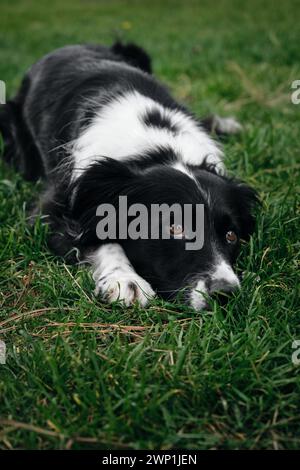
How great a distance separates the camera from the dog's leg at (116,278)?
9.84 ft

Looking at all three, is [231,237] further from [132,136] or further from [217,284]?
[132,136]

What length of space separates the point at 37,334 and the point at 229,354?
3.06 feet

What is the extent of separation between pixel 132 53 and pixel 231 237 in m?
3.03

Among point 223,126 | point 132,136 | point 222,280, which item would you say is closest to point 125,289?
point 222,280

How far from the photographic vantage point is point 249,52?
838 cm

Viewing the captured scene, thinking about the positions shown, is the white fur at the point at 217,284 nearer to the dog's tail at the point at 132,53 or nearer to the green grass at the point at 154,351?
the green grass at the point at 154,351

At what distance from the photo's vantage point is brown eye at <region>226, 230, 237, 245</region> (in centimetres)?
320

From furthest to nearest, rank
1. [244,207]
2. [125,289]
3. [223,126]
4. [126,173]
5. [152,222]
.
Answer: [223,126] < [244,207] < [126,173] < [152,222] < [125,289]

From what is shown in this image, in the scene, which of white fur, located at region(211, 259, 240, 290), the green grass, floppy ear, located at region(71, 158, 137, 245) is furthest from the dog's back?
white fur, located at region(211, 259, 240, 290)

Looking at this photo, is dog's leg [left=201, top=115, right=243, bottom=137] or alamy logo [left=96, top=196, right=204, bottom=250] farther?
dog's leg [left=201, top=115, right=243, bottom=137]

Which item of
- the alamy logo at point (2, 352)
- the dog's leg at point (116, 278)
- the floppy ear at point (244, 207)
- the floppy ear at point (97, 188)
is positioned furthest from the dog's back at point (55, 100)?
the alamy logo at point (2, 352)

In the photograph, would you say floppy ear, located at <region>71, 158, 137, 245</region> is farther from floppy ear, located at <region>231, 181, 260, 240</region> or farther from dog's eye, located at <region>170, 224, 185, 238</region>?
floppy ear, located at <region>231, 181, 260, 240</region>

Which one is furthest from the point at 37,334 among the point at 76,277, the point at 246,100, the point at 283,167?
the point at 246,100

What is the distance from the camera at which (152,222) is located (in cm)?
317
